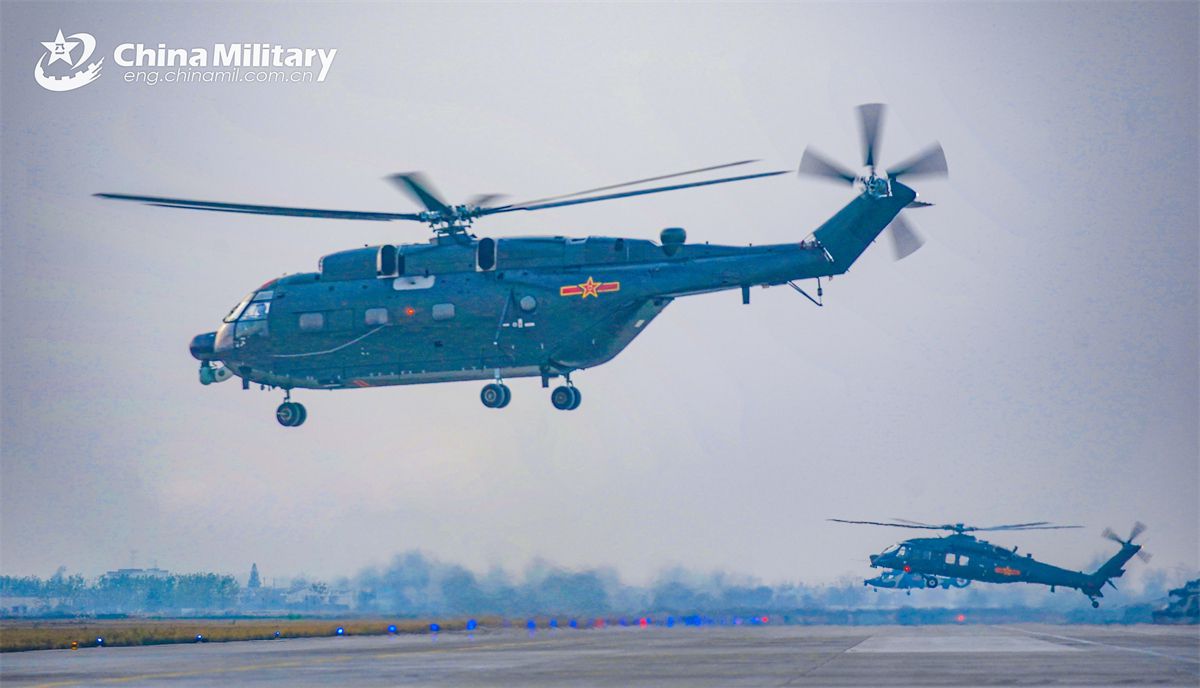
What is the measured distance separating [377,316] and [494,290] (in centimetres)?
443

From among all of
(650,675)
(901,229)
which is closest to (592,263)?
(901,229)

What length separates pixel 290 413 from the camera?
5259 cm

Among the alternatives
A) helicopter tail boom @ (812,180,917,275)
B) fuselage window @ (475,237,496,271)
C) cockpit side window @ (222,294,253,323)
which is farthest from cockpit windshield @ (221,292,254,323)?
helicopter tail boom @ (812,180,917,275)

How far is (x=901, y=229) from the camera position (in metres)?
46.3

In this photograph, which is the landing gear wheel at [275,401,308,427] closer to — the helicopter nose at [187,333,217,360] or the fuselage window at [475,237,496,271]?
the helicopter nose at [187,333,217,360]

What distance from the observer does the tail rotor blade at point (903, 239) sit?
1821 inches

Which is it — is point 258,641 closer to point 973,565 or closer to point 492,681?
point 492,681

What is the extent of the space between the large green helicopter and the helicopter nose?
1.00 meters

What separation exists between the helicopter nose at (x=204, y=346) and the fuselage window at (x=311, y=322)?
4510 millimetres

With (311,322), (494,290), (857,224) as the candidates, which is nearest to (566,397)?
(494,290)

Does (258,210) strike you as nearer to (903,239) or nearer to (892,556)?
(903,239)

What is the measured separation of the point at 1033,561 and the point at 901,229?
146 ft

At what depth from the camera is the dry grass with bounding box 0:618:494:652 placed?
177 feet

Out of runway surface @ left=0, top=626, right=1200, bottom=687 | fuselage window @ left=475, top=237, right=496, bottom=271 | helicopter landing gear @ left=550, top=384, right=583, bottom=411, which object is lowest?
runway surface @ left=0, top=626, right=1200, bottom=687
